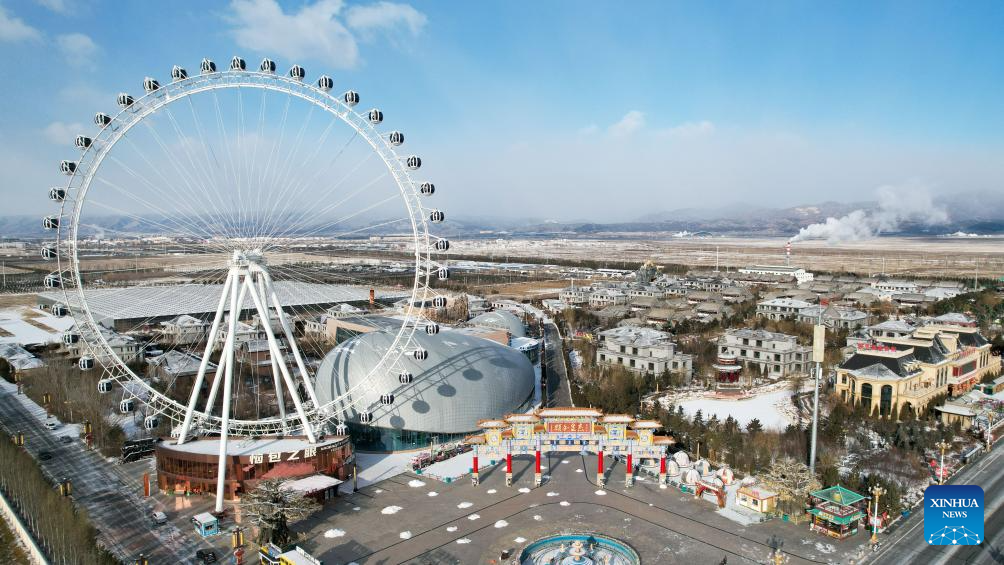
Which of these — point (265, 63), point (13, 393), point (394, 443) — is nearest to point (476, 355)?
point (394, 443)

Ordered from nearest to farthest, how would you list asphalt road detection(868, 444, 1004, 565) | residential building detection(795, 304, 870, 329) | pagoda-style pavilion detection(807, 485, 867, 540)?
1. asphalt road detection(868, 444, 1004, 565)
2. pagoda-style pavilion detection(807, 485, 867, 540)
3. residential building detection(795, 304, 870, 329)

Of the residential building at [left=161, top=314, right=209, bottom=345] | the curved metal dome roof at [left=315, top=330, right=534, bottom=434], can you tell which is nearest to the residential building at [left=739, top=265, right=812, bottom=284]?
the curved metal dome roof at [left=315, top=330, right=534, bottom=434]

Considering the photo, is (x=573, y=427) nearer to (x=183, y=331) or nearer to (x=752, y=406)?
(x=752, y=406)

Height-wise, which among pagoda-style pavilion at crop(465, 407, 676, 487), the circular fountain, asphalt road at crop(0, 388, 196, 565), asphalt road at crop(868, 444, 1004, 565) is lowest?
asphalt road at crop(868, 444, 1004, 565)

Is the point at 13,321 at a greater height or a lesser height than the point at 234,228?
lesser

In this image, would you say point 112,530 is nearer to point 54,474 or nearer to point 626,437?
point 54,474

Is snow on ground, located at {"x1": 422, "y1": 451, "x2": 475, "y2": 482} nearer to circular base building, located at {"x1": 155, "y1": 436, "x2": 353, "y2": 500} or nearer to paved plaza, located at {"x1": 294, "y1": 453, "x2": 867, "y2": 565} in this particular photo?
paved plaza, located at {"x1": 294, "y1": 453, "x2": 867, "y2": 565}

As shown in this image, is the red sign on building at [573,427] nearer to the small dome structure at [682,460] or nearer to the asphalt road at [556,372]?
the small dome structure at [682,460]
